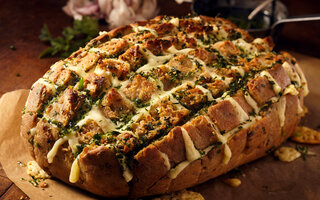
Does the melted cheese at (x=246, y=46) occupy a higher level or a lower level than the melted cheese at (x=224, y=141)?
higher

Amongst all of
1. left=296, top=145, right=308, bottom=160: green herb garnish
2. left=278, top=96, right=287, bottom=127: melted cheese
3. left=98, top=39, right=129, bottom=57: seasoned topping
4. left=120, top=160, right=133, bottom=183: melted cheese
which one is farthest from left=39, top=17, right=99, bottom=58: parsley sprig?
left=296, top=145, right=308, bottom=160: green herb garnish

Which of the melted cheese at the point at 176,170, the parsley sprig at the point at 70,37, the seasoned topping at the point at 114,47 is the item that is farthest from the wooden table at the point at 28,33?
the melted cheese at the point at 176,170

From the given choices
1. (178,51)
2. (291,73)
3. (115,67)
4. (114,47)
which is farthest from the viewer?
(291,73)

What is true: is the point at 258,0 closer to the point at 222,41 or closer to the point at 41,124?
the point at 222,41

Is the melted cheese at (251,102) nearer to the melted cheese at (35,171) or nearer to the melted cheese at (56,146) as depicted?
the melted cheese at (56,146)

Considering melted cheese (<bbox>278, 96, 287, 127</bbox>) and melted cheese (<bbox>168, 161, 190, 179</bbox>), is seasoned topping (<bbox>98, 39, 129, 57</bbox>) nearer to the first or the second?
melted cheese (<bbox>168, 161, 190, 179</bbox>)

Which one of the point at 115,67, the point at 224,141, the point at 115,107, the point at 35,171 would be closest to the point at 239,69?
the point at 224,141

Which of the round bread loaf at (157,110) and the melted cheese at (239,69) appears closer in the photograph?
the round bread loaf at (157,110)

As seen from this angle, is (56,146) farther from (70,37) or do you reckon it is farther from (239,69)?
(70,37)
